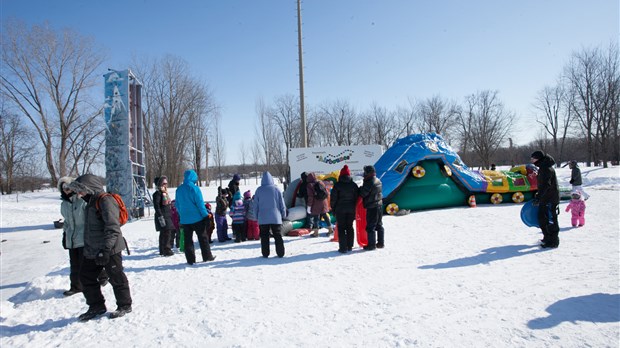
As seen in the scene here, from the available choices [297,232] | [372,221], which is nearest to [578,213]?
[372,221]

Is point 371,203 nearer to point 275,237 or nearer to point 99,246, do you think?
point 275,237

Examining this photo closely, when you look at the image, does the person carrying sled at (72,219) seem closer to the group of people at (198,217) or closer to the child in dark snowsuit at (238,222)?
the group of people at (198,217)

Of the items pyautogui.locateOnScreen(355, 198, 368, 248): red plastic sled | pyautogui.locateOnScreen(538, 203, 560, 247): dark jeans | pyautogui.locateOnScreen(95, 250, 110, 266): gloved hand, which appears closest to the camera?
Answer: pyautogui.locateOnScreen(95, 250, 110, 266): gloved hand

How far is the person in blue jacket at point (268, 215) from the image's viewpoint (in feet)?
19.9

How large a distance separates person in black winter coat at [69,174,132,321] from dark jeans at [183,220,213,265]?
2.01 metres

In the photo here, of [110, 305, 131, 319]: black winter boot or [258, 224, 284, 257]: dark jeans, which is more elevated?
[258, 224, 284, 257]: dark jeans

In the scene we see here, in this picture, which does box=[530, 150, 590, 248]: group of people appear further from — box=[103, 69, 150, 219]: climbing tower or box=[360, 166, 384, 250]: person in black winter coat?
box=[103, 69, 150, 219]: climbing tower

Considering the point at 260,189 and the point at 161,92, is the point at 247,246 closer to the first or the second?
the point at 260,189

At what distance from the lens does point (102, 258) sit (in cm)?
370

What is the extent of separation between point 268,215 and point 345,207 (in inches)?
56.4

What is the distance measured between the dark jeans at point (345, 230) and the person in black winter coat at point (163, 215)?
345 centimetres

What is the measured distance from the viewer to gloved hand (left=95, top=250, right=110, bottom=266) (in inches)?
145

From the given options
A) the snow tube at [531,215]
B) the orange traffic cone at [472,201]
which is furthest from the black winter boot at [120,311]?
the orange traffic cone at [472,201]

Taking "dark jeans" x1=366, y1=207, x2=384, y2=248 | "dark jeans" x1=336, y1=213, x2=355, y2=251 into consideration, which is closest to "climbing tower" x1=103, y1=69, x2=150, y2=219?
"dark jeans" x1=336, y1=213, x2=355, y2=251
